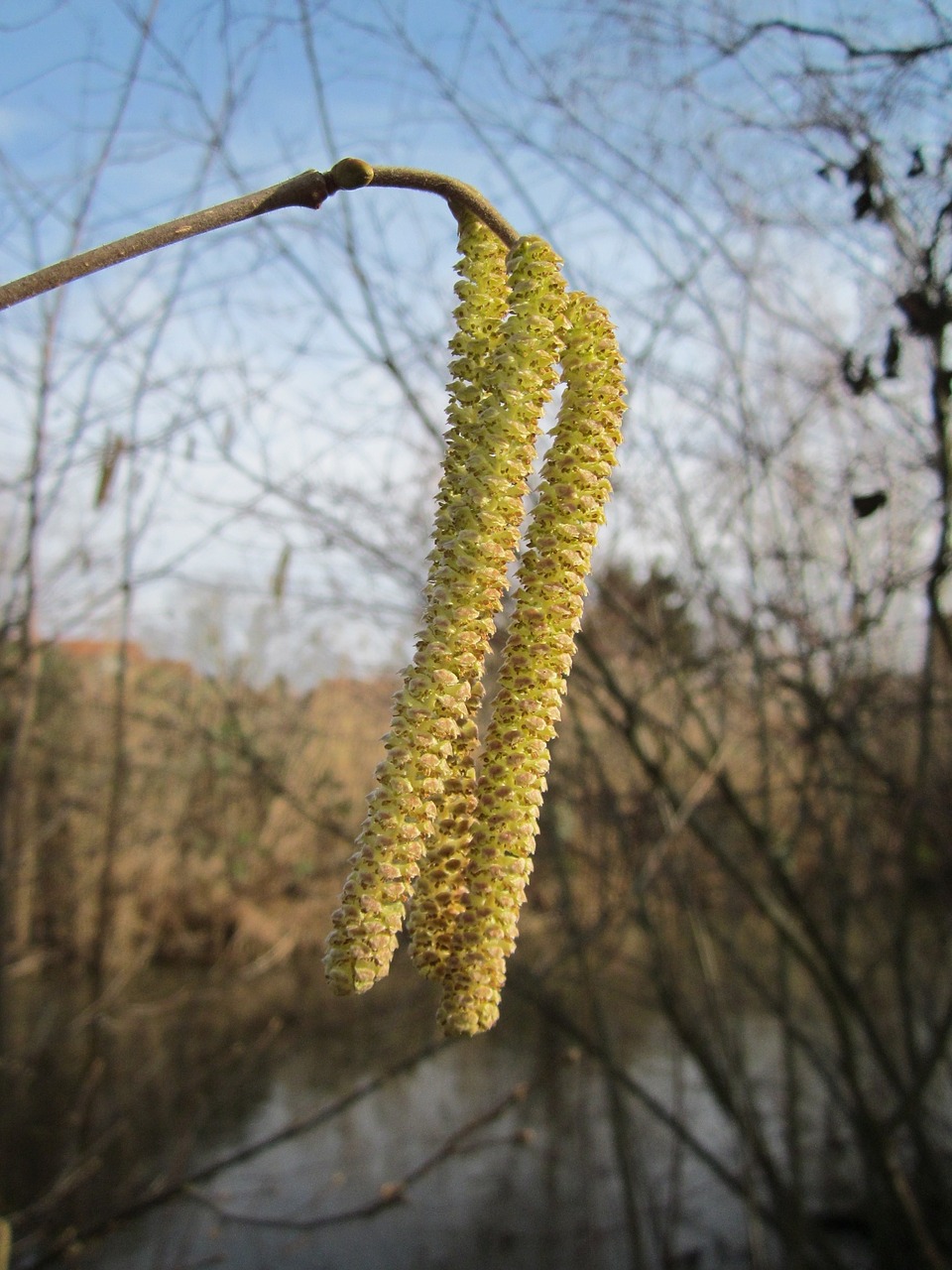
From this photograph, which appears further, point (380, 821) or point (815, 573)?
point (815, 573)

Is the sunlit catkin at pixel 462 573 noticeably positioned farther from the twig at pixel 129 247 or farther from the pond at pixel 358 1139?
the pond at pixel 358 1139

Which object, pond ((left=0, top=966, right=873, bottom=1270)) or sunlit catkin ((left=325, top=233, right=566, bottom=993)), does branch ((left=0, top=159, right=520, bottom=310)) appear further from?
pond ((left=0, top=966, right=873, bottom=1270))

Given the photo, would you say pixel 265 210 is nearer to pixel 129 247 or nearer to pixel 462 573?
pixel 129 247

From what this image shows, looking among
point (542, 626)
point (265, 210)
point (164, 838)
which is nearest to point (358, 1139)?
point (164, 838)

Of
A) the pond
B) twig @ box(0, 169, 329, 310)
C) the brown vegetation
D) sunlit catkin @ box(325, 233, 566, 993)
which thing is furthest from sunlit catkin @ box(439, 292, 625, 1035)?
the brown vegetation

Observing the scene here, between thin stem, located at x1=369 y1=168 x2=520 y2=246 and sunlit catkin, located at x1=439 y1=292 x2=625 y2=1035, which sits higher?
thin stem, located at x1=369 y1=168 x2=520 y2=246

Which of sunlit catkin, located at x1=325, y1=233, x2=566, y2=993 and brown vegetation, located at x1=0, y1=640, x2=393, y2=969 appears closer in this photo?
sunlit catkin, located at x1=325, y1=233, x2=566, y2=993

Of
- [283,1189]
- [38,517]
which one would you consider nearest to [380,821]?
[38,517]

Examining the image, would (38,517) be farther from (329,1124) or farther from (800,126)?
(329,1124)
